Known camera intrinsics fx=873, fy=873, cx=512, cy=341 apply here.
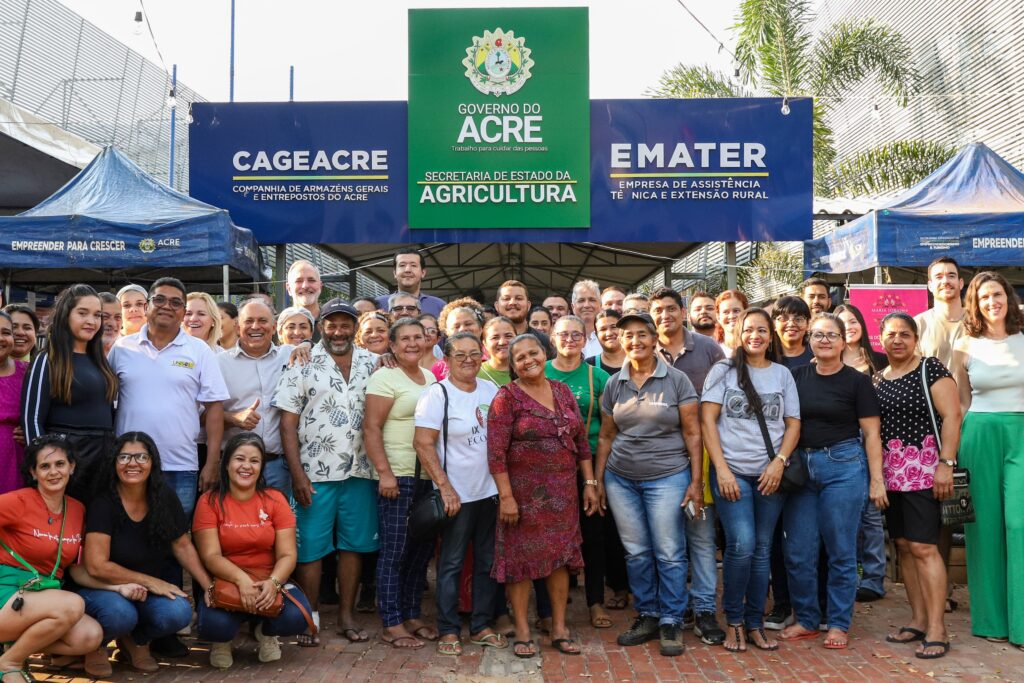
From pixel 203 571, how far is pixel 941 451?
13.7 ft

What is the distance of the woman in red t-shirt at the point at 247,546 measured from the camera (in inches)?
181

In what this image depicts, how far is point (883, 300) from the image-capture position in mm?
9133

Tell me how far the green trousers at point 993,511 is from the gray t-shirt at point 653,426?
68.8 inches

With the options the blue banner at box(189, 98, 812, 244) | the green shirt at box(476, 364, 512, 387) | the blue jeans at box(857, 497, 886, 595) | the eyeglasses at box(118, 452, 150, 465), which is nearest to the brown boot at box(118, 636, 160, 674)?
the eyeglasses at box(118, 452, 150, 465)

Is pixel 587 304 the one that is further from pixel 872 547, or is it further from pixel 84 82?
pixel 84 82

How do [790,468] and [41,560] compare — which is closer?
[41,560]

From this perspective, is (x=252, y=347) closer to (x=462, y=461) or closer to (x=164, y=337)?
(x=164, y=337)

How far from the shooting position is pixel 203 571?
4688mm

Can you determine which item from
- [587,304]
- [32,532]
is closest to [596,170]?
[587,304]

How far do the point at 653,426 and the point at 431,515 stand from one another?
1.34 m

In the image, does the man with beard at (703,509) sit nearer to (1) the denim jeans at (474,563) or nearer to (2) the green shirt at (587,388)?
(2) the green shirt at (587,388)

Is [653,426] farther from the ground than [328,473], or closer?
farther from the ground

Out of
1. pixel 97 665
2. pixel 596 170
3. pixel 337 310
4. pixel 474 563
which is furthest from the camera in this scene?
pixel 596 170

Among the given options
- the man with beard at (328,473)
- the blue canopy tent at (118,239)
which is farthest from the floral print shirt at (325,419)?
the blue canopy tent at (118,239)
